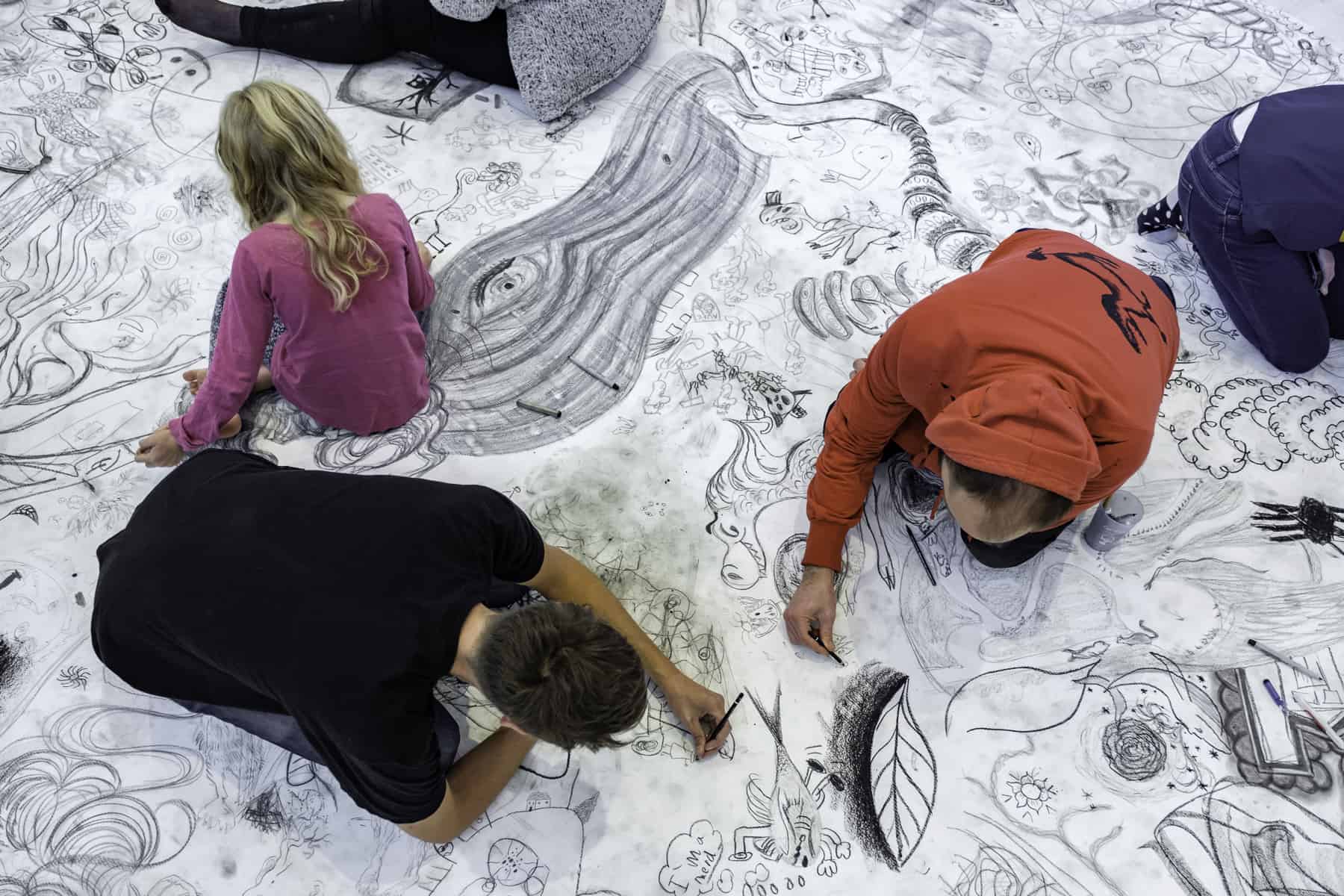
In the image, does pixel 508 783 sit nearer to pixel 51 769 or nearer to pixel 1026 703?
pixel 51 769


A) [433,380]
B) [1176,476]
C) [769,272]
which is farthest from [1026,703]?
[433,380]

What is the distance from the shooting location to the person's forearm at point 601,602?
1.67 meters

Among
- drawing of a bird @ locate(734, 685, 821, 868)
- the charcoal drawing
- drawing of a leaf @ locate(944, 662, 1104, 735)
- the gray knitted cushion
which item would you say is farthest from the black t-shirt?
the gray knitted cushion

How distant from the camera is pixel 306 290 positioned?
171cm

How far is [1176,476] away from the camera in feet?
6.72

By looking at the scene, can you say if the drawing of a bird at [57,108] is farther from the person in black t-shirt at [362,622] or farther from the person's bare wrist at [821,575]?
the person's bare wrist at [821,575]

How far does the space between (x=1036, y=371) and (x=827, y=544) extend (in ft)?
2.01

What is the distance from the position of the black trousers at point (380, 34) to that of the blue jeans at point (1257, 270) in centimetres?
192

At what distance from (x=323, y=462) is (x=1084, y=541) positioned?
5.91 ft

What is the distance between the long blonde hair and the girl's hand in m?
0.56

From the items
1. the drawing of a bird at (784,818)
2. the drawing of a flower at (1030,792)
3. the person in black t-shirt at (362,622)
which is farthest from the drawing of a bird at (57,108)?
the drawing of a flower at (1030,792)

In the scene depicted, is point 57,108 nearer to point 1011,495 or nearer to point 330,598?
point 330,598

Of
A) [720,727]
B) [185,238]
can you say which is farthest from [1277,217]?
[185,238]

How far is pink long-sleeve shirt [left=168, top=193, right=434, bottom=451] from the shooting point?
1.70 m
